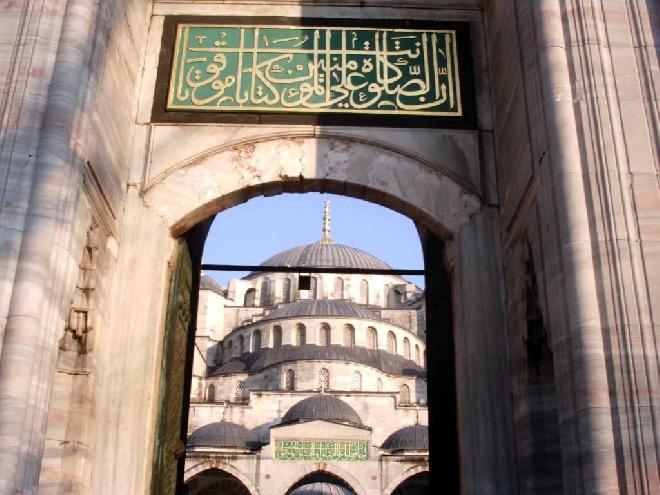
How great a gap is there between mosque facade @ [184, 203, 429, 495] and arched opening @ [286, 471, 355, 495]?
0.08 meters

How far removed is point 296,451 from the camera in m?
42.3

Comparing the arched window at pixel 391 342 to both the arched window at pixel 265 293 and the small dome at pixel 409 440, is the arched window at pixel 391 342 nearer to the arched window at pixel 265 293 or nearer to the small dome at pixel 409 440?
the small dome at pixel 409 440

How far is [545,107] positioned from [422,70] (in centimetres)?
191

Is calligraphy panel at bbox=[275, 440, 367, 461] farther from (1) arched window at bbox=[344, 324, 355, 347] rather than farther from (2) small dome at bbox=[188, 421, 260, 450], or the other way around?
(1) arched window at bbox=[344, 324, 355, 347]

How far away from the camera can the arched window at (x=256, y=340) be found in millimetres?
57875

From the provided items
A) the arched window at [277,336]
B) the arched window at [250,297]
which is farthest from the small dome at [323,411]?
the arched window at [250,297]

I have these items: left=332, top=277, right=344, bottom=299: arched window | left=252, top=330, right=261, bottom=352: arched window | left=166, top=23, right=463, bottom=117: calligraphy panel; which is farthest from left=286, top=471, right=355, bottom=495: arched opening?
left=166, top=23, right=463, bottom=117: calligraphy panel

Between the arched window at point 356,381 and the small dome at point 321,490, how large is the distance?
35.3ft

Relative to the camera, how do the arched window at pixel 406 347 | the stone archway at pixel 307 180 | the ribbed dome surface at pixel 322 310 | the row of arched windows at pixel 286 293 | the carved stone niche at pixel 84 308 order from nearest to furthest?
the carved stone niche at pixel 84 308, the stone archway at pixel 307 180, the ribbed dome surface at pixel 322 310, the arched window at pixel 406 347, the row of arched windows at pixel 286 293

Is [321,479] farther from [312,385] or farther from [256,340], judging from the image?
[256,340]

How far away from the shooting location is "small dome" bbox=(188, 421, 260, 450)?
1722 inches

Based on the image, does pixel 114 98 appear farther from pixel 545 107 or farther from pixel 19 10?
pixel 545 107

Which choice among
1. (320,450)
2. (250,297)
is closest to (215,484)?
(320,450)

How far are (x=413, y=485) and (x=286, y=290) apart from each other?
26594 millimetres
